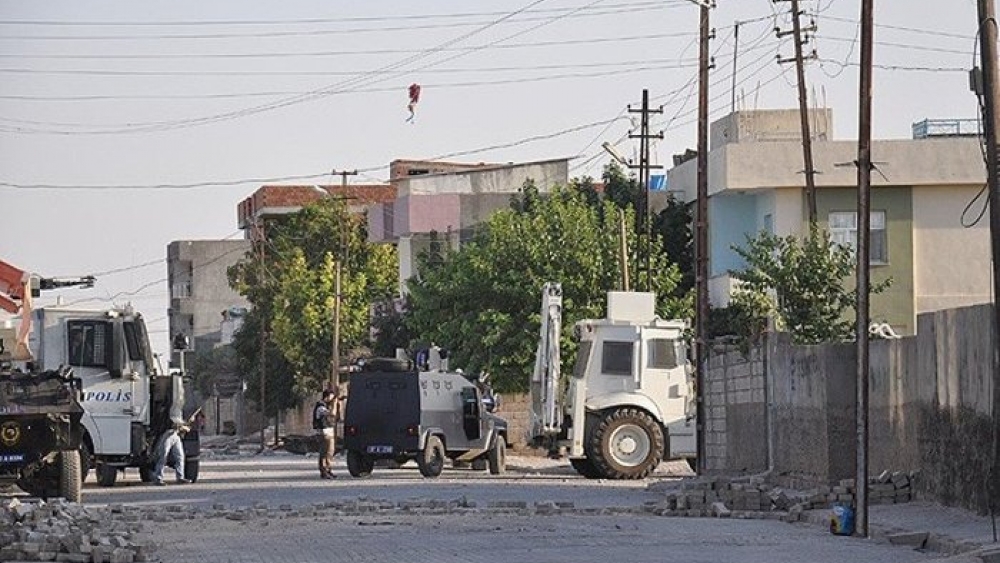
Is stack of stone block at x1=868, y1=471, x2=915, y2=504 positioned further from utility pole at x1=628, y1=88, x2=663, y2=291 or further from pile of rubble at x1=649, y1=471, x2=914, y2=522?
utility pole at x1=628, y1=88, x2=663, y2=291

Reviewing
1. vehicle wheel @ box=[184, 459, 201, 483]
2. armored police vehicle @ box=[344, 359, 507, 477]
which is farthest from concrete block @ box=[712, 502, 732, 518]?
vehicle wheel @ box=[184, 459, 201, 483]

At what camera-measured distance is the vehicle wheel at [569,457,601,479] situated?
40219 millimetres

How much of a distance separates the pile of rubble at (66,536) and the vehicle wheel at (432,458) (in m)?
15.2

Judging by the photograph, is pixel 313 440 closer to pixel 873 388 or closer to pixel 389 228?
pixel 389 228

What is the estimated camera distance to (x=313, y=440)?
70688mm

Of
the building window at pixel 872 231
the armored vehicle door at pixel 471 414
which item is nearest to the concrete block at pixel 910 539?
the armored vehicle door at pixel 471 414

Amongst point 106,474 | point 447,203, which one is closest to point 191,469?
point 106,474

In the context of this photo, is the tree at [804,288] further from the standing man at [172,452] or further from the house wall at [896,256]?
the house wall at [896,256]

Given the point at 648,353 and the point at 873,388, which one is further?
the point at 648,353

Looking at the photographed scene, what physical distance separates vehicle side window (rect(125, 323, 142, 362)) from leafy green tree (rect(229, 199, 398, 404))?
132ft

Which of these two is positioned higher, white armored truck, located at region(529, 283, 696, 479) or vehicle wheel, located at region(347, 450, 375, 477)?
white armored truck, located at region(529, 283, 696, 479)

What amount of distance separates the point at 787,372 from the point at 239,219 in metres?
92.8

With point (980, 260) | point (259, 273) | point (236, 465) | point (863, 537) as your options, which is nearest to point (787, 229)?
point (980, 260)

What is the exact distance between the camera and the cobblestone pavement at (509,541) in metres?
19.6
